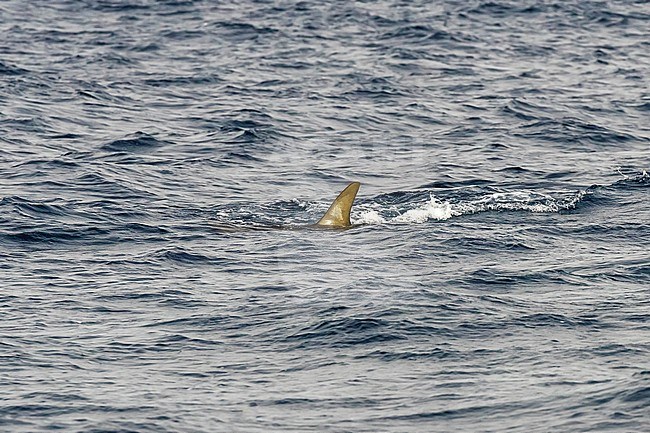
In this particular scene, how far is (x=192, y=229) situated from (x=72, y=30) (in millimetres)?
25740

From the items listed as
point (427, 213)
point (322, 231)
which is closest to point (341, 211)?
point (322, 231)

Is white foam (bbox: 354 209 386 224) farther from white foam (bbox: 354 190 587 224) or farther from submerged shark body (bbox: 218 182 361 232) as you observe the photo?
submerged shark body (bbox: 218 182 361 232)

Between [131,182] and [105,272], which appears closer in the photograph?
[105,272]

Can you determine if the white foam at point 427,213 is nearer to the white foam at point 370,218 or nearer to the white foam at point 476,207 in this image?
the white foam at point 476,207

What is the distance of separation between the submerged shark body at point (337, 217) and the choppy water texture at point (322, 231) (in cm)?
23

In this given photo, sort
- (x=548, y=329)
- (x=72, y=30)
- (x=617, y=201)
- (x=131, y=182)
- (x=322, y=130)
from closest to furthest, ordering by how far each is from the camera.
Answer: (x=548, y=329), (x=617, y=201), (x=131, y=182), (x=322, y=130), (x=72, y=30)

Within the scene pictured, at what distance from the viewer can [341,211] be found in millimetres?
25234

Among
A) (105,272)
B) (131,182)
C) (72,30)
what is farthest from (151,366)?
(72,30)

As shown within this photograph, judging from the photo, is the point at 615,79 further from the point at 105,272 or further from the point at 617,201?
the point at 105,272

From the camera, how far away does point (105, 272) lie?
2219cm

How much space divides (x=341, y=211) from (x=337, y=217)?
0.48 feet

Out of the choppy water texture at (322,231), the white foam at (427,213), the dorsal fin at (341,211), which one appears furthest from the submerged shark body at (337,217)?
the white foam at (427,213)

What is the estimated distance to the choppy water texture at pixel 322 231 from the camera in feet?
54.5

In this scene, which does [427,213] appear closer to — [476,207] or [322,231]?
[476,207]
